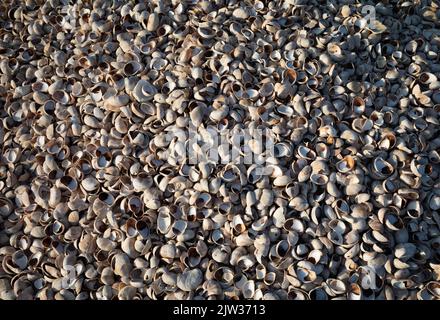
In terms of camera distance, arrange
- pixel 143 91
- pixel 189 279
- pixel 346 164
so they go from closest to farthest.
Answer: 1. pixel 189 279
2. pixel 346 164
3. pixel 143 91

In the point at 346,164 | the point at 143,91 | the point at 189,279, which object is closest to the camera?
the point at 189,279

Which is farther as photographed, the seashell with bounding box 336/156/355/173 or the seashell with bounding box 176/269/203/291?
the seashell with bounding box 336/156/355/173

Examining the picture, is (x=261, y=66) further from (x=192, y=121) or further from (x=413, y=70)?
(x=413, y=70)

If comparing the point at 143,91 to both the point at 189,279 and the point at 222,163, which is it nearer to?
the point at 222,163

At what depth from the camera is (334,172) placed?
1.40m

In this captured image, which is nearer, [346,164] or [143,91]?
[346,164]

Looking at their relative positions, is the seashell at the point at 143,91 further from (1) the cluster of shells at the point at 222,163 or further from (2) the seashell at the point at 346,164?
(2) the seashell at the point at 346,164

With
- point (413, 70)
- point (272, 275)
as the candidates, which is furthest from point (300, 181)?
point (413, 70)

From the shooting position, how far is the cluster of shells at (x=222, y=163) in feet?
4.31

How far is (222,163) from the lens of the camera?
145cm

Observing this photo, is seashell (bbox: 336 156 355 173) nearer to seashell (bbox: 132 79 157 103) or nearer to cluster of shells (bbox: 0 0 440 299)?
cluster of shells (bbox: 0 0 440 299)

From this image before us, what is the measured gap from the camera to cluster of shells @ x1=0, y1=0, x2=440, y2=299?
4.31 ft

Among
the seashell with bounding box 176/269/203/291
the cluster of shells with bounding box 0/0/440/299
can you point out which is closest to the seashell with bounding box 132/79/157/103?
the cluster of shells with bounding box 0/0/440/299

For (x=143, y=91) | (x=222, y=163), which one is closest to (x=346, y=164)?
(x=222, y=163)
